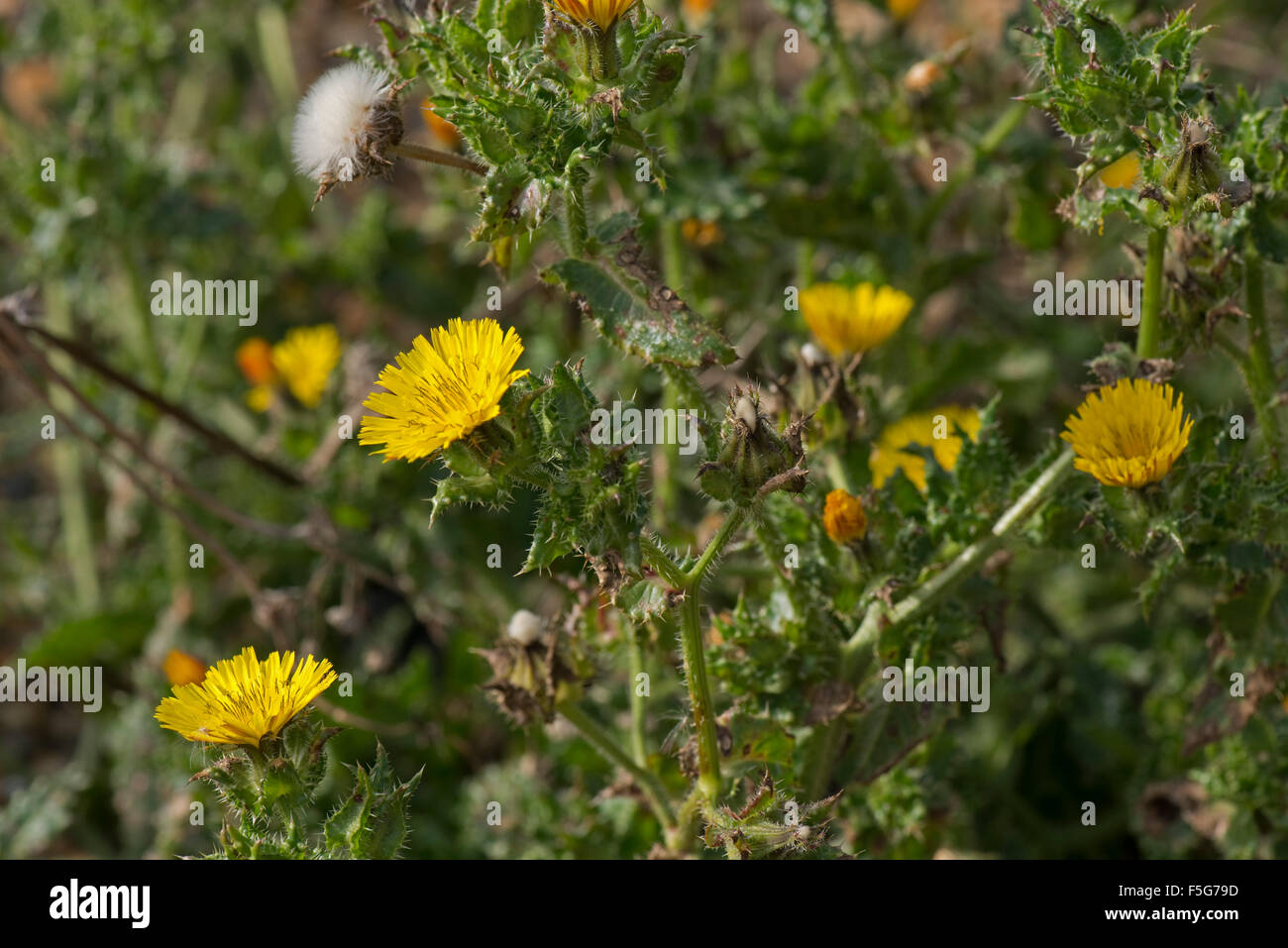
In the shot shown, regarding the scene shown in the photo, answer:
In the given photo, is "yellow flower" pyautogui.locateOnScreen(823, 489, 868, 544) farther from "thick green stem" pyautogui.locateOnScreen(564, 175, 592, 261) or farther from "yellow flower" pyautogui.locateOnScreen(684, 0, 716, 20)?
"yellow flower" pyautogui.locateOnScreen(684, 0, 716, 20)

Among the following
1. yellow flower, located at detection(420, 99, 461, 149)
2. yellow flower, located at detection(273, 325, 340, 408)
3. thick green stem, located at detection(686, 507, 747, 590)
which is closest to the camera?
thick green stem, located at detection(686, 507, 747, 590)

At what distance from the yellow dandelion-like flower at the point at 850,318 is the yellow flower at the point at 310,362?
1.42 meters

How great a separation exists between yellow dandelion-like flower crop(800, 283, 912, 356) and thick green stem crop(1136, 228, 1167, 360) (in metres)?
0.65

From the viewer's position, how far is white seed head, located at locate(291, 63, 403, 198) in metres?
2.12

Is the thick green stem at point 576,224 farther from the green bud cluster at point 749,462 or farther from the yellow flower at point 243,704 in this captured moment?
the yellow flower at point 243,704

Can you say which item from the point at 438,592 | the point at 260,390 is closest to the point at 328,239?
the point at 260,390

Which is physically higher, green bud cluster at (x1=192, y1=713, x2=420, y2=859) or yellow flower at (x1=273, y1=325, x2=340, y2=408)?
yellow flower at (x1=273, y1=325, x2=340, y2=408)

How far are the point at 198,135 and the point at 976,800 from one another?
4.13 metres

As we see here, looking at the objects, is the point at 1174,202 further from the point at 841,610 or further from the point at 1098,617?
the point at 1098,617

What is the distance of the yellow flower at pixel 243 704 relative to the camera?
2027 millimetres

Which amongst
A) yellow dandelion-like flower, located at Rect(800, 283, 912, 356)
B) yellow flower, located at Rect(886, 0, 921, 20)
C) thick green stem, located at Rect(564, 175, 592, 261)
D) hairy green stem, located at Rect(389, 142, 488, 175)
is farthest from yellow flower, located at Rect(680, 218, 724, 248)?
hairy green stem, located at Rect(389, 142, 488, 175)

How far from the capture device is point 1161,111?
7.27 feet

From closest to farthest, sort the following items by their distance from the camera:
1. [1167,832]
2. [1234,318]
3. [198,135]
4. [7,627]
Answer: [1234,318]
[1167,832]
[7,627]
[198,135]

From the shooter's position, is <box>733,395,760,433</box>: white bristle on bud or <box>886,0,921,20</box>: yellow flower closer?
<box>733,395,760,433</box>: white bristle on bud
